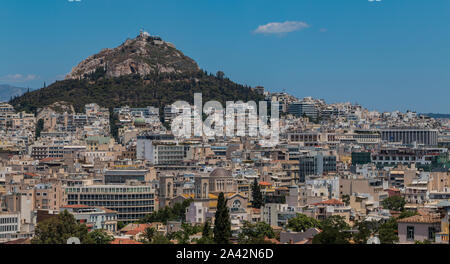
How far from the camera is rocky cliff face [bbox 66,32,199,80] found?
93188 millimetres

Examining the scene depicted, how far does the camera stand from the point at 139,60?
94875mm

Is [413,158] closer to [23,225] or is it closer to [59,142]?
[59,142]

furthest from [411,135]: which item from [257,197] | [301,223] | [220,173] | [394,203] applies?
[301,223]

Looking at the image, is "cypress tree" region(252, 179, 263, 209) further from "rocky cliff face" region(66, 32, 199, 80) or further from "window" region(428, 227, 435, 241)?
"rocky cliff face" region(66, 32, 199, 80)

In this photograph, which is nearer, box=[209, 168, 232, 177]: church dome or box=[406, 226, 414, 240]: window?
box=[406, 226, 414, 240]: window

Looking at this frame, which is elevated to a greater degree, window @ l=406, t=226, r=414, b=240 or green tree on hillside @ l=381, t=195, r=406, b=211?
window @ l=406, t=226, r=414, b=240

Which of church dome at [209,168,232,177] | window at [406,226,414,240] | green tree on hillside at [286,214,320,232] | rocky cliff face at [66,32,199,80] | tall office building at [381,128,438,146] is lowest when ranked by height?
green tree on hillside at [286,214,320,232]

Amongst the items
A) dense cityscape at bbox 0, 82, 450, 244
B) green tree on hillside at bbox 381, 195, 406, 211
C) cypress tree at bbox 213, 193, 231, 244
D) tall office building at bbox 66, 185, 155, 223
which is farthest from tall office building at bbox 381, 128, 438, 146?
cypress tree at bbox 213, 193, 231, 244

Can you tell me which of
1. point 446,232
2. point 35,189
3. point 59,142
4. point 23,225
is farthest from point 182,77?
point 446,232

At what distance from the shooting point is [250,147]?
57094mm

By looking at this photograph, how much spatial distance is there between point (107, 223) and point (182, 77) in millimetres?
60150

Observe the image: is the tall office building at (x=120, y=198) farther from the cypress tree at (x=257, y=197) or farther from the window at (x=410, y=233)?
the window at (x=410, y=233)

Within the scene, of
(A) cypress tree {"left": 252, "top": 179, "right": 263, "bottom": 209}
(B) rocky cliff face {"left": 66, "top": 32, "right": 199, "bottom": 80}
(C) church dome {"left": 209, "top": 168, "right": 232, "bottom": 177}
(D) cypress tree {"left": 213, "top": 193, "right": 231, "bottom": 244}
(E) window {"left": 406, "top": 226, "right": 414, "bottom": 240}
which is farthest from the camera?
(B) rocky cliff face {"left": 66, "top": 32, "right": 199, "bottom": 80}
